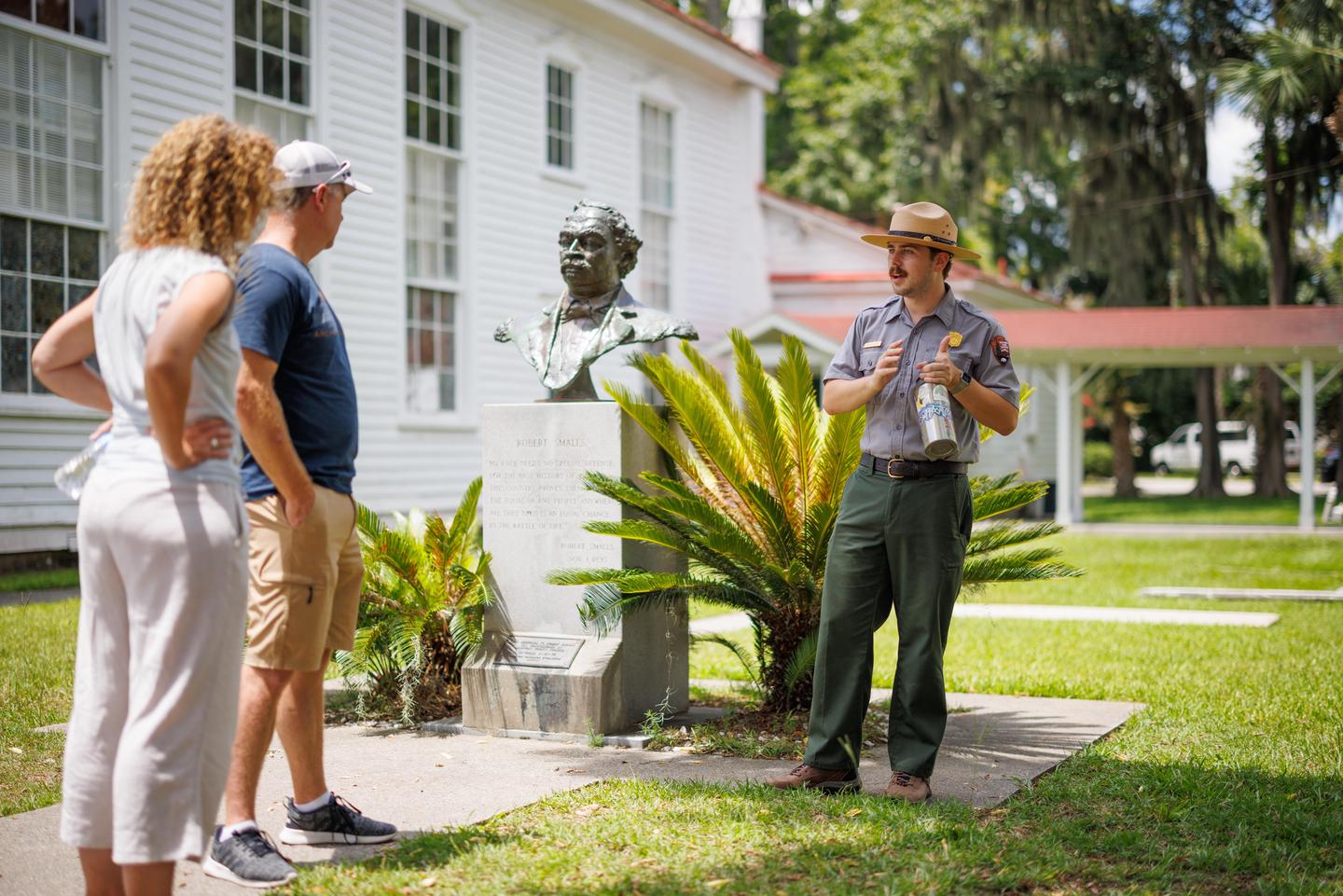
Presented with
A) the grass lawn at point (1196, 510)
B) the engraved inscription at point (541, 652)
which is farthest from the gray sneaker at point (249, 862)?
the grass lawn at point (1196, 510)

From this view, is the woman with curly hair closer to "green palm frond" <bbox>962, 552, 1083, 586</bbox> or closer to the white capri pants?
the white capri pants

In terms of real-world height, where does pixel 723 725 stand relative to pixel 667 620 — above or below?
below

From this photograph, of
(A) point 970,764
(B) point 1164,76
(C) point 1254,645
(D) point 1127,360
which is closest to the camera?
(A) point 970,764

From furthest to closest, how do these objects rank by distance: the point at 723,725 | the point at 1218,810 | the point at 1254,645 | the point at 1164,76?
the point at 1164,76 < the point at 1254,645 < the point at 723,725 < the point at 1218,810

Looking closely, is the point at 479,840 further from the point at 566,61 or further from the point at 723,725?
the point at 566,61

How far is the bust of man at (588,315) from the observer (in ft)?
22.5

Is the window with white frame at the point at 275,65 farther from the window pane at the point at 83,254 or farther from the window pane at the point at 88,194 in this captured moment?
the window pane at the point at 83,254

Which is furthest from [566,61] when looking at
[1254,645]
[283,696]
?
[283,696]

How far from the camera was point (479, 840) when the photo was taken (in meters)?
4.62

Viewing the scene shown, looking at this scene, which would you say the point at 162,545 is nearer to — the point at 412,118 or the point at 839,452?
the point at 839,452

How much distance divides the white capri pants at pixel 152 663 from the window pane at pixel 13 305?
9.84 meters

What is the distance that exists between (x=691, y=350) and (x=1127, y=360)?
1841 cm

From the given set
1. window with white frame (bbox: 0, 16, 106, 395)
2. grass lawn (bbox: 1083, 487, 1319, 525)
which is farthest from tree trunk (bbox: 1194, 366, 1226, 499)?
window with white frame (bbox: 0, 16, 106, 395)

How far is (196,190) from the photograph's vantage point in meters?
3.52
